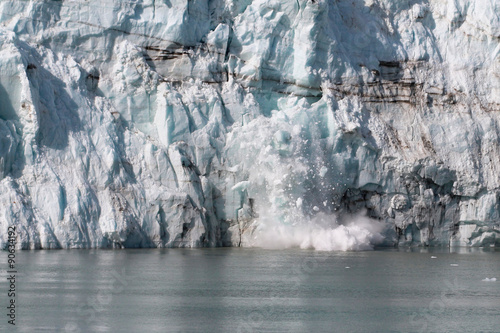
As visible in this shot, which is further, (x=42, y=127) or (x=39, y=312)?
(x=42, y=127)

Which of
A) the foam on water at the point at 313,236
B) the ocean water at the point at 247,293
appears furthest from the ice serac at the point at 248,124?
the ocean water at the point at 247,293

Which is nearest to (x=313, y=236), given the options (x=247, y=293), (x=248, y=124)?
(x=248, y=124)

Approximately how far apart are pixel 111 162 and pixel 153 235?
2.80 m

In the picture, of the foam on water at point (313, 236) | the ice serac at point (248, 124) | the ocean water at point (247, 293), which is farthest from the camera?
the foam on water at point (313, 236)

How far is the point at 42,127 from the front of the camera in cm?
3025

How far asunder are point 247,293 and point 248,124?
13993mm

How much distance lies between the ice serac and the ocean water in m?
2.65

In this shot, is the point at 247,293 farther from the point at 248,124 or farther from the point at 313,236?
the point at 248,124

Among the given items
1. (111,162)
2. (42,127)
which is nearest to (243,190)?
(111,162)

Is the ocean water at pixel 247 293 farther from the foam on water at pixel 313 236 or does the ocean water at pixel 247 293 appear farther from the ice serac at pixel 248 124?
the foam on water at pixel 313 236

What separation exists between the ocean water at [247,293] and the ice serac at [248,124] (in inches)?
104

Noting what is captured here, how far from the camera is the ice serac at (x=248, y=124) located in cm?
3008

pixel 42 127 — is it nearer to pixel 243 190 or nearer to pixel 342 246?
pixel 243 190

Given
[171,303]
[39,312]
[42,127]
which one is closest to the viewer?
[39,312]
